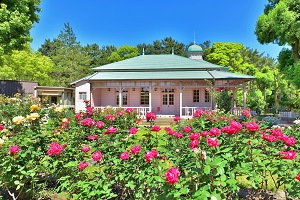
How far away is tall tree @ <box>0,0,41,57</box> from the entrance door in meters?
11.8

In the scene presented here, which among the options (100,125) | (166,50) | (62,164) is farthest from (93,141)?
(166,50)

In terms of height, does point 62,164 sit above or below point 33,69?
below

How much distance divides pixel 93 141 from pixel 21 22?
15.2m

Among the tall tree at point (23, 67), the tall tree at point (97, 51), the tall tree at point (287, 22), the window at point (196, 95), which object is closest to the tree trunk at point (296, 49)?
the tall tree at point (287, 22)

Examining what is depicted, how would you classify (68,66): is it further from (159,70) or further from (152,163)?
(152,163)

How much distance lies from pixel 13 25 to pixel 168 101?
13340 mm

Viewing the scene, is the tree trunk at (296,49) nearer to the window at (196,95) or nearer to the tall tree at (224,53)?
the window at (196,95)

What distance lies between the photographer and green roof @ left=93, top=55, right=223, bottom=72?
21.1 m

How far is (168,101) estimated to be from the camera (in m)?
21.5

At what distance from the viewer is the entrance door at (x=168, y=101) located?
70.1ft

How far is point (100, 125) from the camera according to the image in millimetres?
3535

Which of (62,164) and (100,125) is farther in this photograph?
(100,125)

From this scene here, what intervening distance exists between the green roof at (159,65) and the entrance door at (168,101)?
2.14m

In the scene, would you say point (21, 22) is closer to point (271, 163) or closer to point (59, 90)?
point (59, 90)
